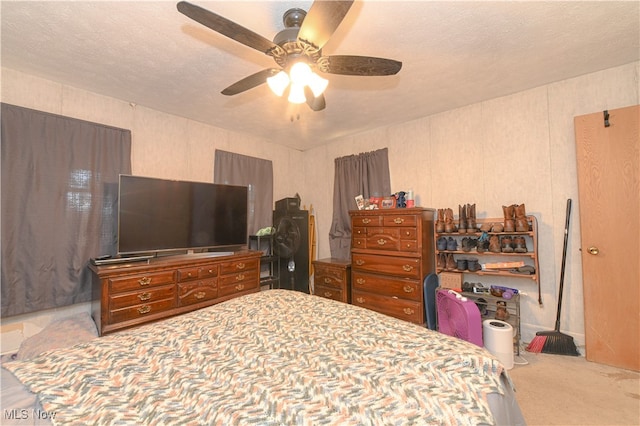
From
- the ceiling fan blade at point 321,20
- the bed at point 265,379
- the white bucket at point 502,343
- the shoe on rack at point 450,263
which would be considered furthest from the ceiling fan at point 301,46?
the white bucket at point 502,343

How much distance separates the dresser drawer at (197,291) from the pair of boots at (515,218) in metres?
3.11

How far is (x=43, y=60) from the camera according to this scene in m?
2.13

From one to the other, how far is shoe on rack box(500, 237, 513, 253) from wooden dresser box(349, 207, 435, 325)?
72 cm

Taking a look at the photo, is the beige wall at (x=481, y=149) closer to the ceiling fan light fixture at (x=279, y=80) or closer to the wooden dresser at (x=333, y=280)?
the wooden dresser at (x=333, y=280)

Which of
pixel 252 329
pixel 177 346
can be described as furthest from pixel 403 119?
pixel 177 346

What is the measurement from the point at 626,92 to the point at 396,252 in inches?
97.3

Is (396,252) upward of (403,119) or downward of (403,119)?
downward

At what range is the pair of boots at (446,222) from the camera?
2.89 metres

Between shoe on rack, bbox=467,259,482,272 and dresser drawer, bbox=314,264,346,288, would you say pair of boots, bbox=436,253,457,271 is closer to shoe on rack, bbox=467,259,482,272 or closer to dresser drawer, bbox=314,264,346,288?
shoe on rack, bbox=467,259,482,272

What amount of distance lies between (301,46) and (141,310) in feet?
8.35

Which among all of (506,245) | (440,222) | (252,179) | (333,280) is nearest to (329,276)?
(333,280)

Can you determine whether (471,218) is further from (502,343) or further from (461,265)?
(502,343)

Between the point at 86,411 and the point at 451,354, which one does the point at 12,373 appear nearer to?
the point at 86,411
